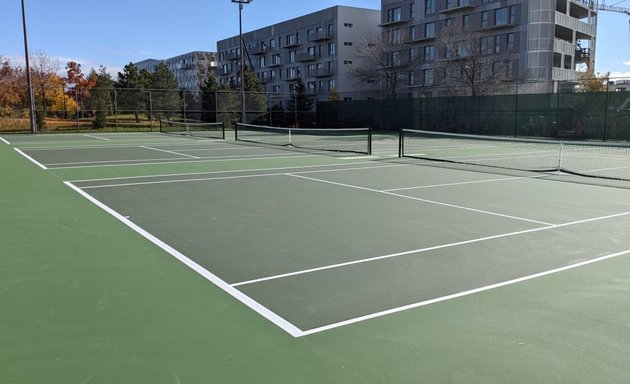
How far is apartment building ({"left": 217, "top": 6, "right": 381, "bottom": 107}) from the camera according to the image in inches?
3100

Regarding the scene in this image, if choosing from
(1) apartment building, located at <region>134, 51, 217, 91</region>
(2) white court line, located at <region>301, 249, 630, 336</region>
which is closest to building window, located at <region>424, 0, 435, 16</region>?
(2) white court line, located at <region>301, 249, 630, 336</region>

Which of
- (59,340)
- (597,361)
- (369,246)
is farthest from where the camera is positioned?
(369,246)

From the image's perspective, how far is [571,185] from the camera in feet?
39.8

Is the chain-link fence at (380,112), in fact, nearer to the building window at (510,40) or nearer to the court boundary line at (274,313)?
the building window at (510,40)

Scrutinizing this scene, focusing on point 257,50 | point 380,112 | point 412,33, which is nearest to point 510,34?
point 412,33

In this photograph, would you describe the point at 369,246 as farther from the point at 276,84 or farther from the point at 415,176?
the point at 276,84

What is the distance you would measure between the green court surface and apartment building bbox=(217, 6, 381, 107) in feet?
204

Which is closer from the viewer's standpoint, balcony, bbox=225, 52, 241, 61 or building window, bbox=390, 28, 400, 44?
building window, bbox=390, 28, 400, 44

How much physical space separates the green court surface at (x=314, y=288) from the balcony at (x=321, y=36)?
72.8m

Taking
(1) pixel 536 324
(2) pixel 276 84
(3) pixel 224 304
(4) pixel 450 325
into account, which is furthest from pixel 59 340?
(2) pixel 276 84

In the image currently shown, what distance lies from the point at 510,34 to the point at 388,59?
14.2 metres

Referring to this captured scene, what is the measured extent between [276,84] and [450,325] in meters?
93.3

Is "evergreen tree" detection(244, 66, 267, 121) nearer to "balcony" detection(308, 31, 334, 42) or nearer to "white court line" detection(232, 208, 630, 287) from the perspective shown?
"balcony" detection(308, 31, 334, 42)

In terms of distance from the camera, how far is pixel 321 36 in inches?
3187
